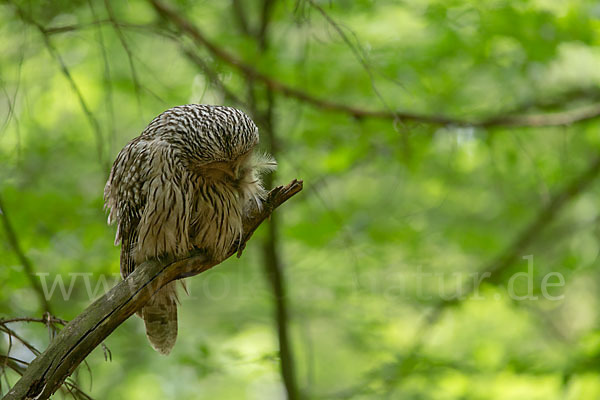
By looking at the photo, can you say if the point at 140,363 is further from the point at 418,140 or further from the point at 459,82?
the point at 459,82

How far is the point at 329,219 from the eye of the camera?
4.68m

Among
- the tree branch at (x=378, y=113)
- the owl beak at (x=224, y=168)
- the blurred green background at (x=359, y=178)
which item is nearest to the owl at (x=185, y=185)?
the owl beak at (x=224, y=168)

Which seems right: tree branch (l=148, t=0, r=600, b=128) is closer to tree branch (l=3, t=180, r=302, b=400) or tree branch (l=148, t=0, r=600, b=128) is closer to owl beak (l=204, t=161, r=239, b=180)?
owl beak (l=204, t=161, r=239, b=180)

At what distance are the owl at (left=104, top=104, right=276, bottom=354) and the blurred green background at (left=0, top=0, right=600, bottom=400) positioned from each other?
279 millimetres

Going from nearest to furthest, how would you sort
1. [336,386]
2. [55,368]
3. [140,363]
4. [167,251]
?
[55,368], [167,251], [140,363], [336,386]

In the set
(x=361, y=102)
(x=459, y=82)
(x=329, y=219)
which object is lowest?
(x=329, y=219)

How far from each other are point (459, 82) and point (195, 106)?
3.27 m

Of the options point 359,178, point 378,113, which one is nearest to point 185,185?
point 378,113

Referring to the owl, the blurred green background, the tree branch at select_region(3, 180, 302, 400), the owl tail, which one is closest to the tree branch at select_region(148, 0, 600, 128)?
the blurred green background

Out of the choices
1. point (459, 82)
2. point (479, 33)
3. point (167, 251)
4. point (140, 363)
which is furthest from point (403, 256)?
point (167, 251)

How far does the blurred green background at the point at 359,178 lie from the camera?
13.9ft

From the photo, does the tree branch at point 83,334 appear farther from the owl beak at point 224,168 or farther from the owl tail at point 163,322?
the owl tail at point 163,322

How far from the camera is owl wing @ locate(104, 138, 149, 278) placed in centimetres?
278

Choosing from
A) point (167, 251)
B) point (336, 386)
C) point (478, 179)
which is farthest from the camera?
point (336, 386)
